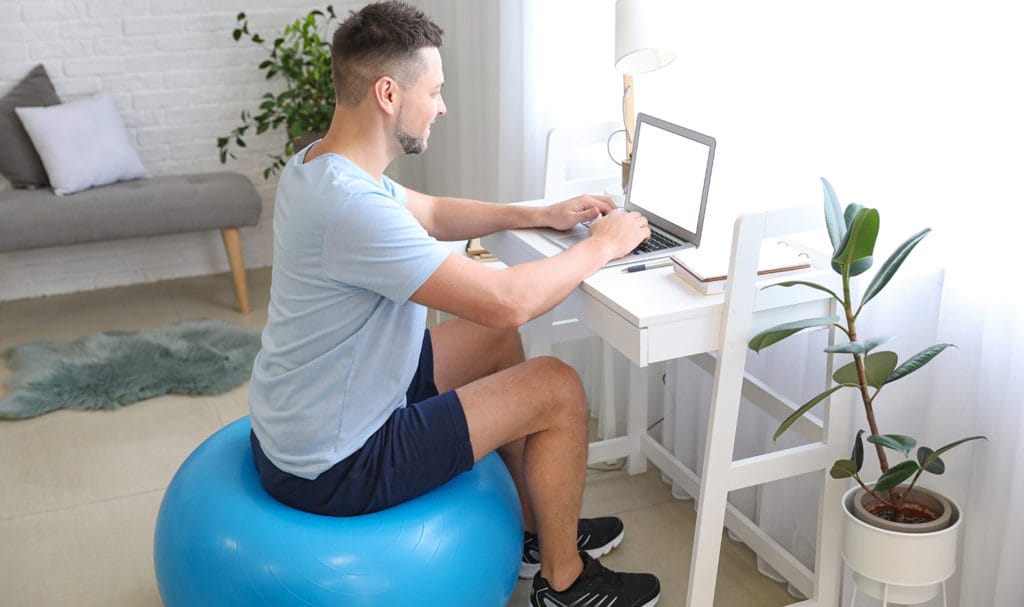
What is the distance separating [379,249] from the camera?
1.76 m

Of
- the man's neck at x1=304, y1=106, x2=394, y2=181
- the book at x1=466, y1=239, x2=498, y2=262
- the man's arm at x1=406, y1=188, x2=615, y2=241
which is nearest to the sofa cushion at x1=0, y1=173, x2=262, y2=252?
the book at x1=466, y1=239, x2=498, y2=262

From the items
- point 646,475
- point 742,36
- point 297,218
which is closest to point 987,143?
point 742,36

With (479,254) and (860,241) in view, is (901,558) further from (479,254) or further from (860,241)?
(479,254)

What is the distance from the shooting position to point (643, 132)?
229 centimetres

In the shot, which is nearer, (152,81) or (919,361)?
(919,361)

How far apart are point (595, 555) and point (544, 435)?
19.4 inches

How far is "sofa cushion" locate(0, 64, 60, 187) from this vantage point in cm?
393

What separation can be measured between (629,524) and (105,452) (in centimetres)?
148

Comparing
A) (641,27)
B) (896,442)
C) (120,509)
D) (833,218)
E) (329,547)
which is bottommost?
(120,509)

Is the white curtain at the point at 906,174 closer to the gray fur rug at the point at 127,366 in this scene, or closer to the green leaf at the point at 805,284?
the green leaf at the point at 805,284

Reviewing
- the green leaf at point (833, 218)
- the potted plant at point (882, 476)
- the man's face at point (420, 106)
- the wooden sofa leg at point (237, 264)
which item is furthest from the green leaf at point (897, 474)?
the wooden sofa leg at point (237, 264)

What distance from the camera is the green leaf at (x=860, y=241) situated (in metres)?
1.68

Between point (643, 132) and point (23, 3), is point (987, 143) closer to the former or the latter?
point (643, 132)

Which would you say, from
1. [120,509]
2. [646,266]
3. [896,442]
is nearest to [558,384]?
[646,266]
